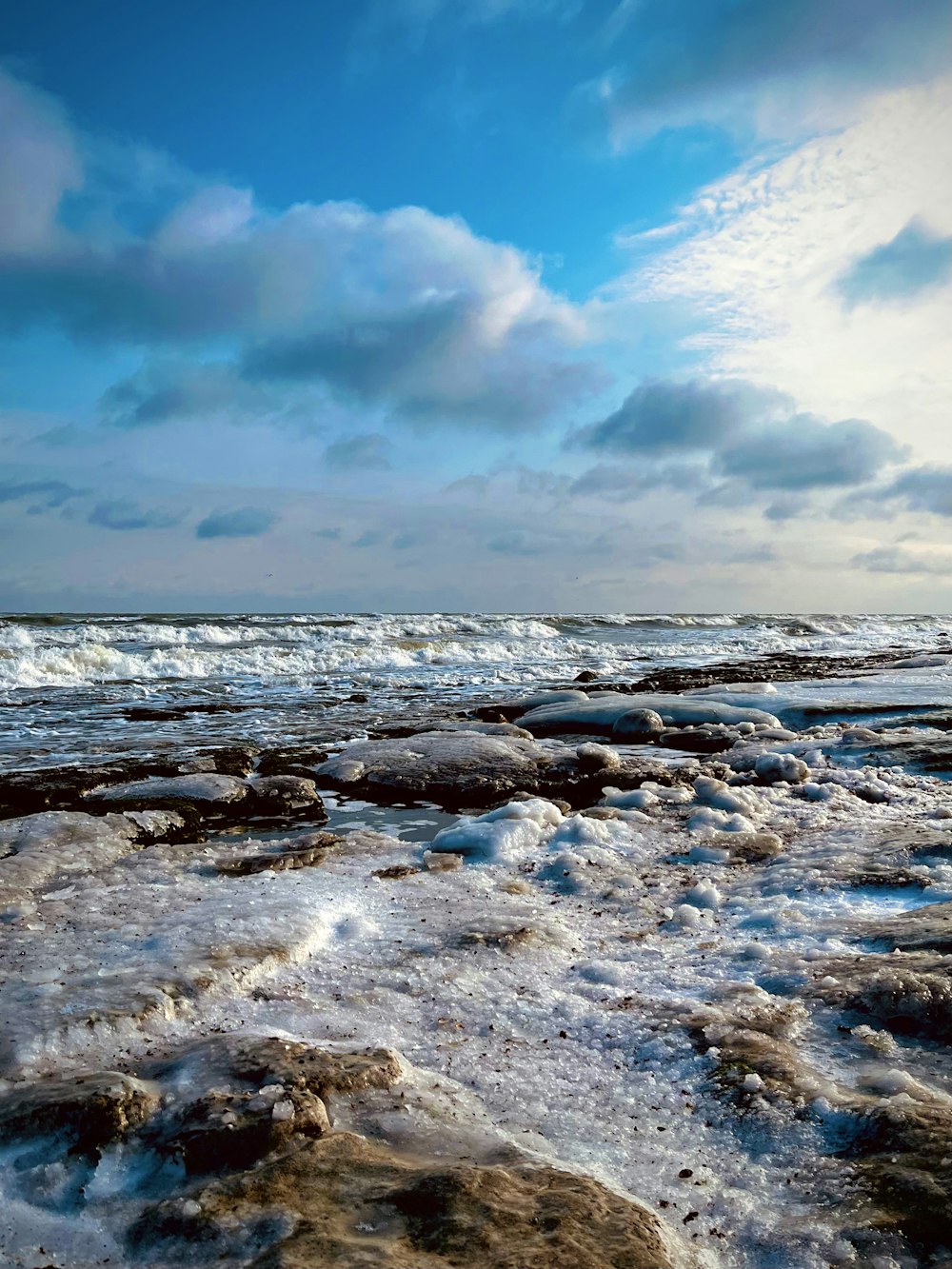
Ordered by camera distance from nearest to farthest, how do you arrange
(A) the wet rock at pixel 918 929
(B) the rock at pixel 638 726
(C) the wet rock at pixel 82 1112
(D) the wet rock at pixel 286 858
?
(C) the wet rock at pixel 82 1112 < (A) the wet rock at pixel 918 929 < (D) the wet rock at pixel 286 858 < (B) the rock at pixel 638 726

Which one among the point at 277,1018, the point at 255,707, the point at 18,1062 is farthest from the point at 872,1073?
the point at 255,707

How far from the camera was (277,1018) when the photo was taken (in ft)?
9.91

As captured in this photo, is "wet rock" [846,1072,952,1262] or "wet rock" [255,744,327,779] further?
"wet rock" [255,744,327,779]

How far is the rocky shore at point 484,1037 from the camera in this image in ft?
6.12

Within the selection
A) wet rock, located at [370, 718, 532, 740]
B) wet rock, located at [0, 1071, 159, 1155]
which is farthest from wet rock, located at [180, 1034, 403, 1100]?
wet rock, located at [370, 718, 532, 740]

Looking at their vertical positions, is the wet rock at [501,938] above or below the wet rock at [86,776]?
above

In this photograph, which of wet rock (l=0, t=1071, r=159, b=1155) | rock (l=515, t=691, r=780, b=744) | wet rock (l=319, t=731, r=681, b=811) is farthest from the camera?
rock (l=515, t=691, r=780, b=744)

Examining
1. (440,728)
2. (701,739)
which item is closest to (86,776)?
(440,728)

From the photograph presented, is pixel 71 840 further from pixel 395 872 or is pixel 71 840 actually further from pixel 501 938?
pixel 501 938

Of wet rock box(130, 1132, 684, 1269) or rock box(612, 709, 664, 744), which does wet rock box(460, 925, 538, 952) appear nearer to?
wet rock box(130, 1132, 684, 1269)

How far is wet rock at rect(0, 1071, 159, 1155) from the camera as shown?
86.3 inches

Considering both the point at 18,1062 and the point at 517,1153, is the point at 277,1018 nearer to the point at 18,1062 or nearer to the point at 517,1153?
the point at 18,1062

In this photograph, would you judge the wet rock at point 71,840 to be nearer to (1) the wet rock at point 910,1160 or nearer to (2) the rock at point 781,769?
(1) the wet rock at point 910,1160

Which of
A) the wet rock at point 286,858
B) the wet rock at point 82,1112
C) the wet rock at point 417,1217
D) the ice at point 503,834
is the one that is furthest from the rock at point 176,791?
the wet rock at point 417,1217
